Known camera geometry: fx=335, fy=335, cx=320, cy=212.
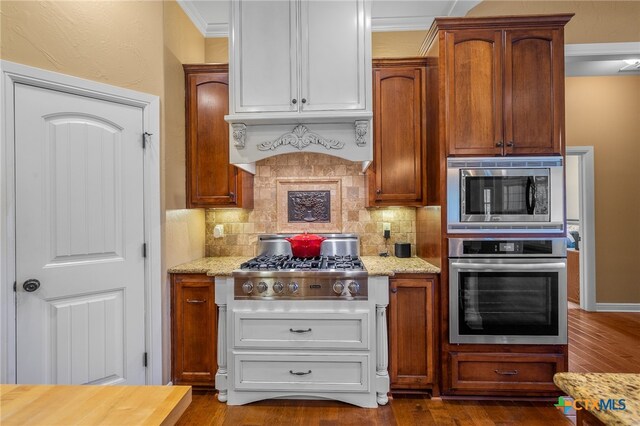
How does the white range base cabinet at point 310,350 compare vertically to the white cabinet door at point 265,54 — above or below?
below

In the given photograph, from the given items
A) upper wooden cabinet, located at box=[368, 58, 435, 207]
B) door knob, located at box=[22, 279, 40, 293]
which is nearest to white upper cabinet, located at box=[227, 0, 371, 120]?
upper wooden cabinet, located at box=[368, 58, 435, 207]

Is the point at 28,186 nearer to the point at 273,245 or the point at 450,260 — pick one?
the point at 273,245

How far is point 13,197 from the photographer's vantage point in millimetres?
1835

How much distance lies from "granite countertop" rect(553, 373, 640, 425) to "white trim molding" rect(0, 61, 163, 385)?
2409mm

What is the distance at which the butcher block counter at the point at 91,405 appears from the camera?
80cm

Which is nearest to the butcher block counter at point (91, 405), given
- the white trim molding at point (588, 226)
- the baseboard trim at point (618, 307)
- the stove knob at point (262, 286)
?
the stove knob at point (262, 286)

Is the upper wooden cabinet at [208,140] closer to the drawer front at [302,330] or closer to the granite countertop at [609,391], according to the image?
the drawer front at [302,330]

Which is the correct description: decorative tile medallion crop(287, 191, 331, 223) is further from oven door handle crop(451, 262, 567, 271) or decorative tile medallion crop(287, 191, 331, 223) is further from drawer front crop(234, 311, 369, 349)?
oven door handle crop(451, 262, 567, 271)

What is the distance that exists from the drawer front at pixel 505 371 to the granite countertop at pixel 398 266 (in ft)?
2.05

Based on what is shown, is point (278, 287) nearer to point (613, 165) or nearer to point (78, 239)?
point (78, 239)

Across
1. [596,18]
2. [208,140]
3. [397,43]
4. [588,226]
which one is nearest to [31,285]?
[208,140]

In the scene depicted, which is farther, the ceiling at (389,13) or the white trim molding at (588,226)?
the white trim molding at (588,226)

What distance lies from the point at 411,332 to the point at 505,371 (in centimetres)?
69

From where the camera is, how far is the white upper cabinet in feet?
8.04
